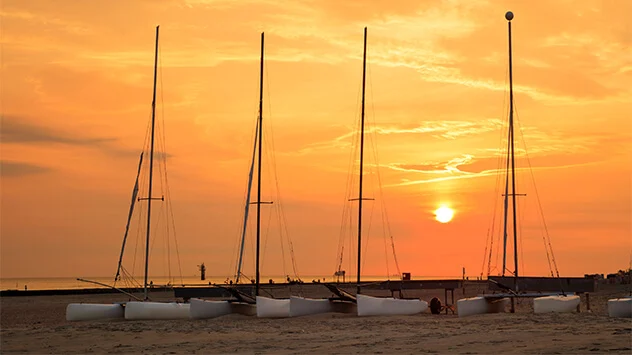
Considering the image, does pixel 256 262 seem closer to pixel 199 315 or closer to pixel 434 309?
pixel 199 315

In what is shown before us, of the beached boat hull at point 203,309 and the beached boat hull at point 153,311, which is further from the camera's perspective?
the beached boat hull at point 153,311

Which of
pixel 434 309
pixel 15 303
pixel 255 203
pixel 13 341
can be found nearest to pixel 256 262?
pixel 255 203

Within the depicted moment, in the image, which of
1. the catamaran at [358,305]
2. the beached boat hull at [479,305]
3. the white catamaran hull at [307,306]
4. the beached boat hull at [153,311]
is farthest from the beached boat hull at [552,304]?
the beached boat hull at [153,311]

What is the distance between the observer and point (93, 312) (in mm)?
43781

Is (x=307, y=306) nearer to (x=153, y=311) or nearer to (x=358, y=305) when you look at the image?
(x=358, y=305)

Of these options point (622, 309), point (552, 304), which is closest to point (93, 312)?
point (552, 304)

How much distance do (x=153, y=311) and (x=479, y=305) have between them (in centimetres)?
1599

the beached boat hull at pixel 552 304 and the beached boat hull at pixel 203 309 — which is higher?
the beached boat hull at pixel 552 304

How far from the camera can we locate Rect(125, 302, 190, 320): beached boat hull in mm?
43188

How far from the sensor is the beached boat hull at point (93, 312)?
1720 inches

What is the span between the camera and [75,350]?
94.9 ft

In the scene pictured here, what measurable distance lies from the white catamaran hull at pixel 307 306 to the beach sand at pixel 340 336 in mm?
536

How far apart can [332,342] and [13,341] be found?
12.7m

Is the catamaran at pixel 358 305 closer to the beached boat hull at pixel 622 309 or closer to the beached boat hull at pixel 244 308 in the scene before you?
the beached boat hull at pixel 244 308
